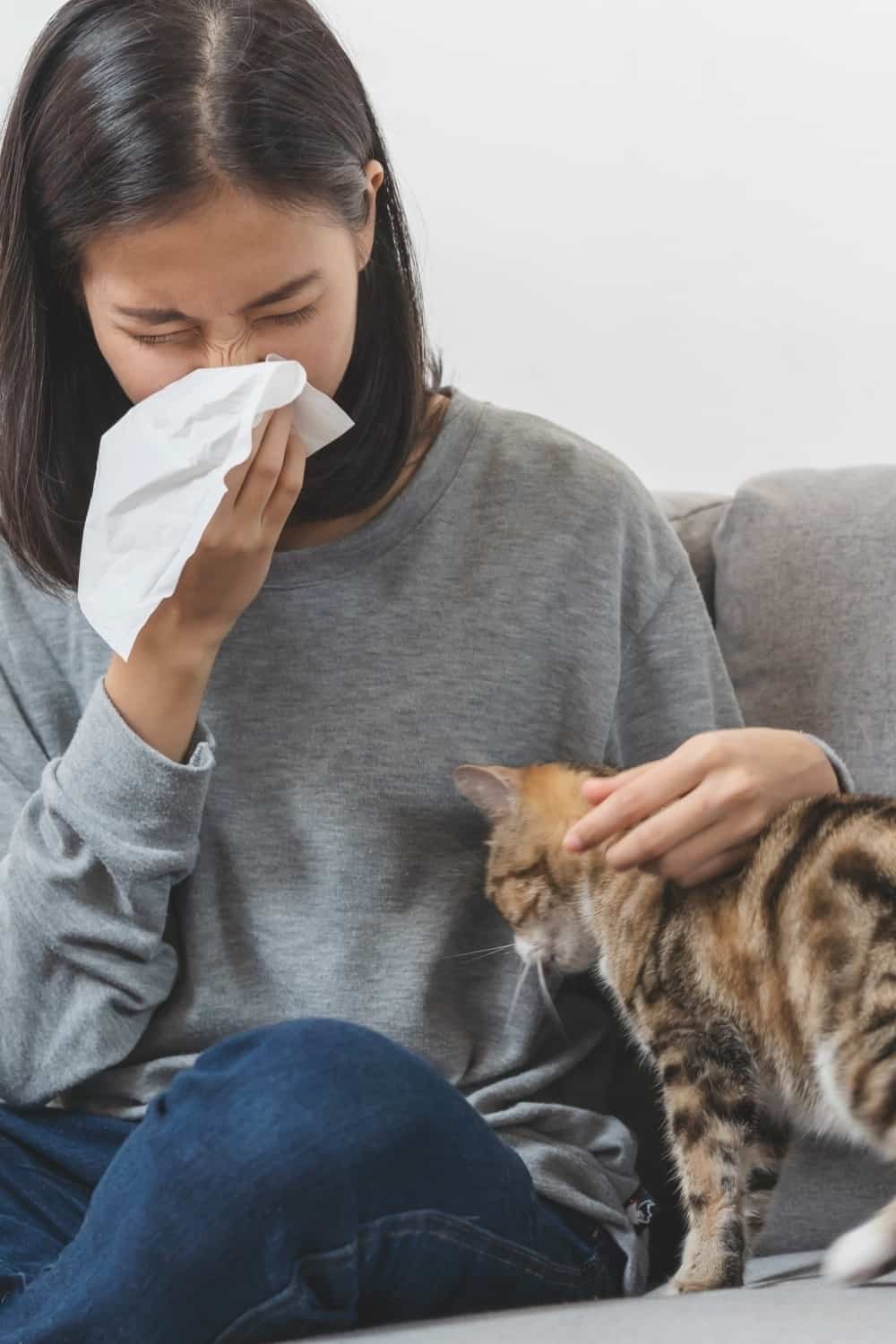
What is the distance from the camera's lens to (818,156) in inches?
70.2

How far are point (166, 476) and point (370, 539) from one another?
0.79 ft

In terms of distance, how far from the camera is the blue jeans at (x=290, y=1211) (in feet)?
2.89

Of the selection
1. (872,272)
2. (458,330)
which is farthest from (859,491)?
(458,330)

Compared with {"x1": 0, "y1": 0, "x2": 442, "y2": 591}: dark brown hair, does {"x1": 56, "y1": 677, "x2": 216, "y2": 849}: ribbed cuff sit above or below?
below

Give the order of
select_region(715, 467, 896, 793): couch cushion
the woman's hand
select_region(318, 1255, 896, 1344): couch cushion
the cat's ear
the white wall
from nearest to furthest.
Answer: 1. select_region(318, 1255, 896, 1344): couch cushion
2. the woman's hand
3. the cat's ear
4. select_region(715, 467, 896, 793): couch cushion
5. the white wall

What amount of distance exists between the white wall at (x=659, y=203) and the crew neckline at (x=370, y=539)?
62 centimetres

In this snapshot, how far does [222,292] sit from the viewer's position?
3.39 feet

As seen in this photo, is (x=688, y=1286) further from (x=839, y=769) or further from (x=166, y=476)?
(x=166, y=476)

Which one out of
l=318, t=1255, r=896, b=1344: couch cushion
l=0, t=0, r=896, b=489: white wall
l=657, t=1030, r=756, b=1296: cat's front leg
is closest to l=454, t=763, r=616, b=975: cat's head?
l=657, t=1030, r=756, b=1296: cat's front leg

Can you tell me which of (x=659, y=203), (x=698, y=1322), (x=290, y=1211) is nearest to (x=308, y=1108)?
(x=290, y=1211)

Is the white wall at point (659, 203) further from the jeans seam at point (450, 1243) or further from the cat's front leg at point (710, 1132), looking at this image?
the jeans seam at point (450, 1243)

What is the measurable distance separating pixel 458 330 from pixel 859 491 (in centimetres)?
63

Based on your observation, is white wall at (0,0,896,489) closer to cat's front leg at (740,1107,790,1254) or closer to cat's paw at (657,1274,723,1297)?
cat's front leg at (740,1107,790,1254)

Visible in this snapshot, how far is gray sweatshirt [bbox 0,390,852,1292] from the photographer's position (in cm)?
117
